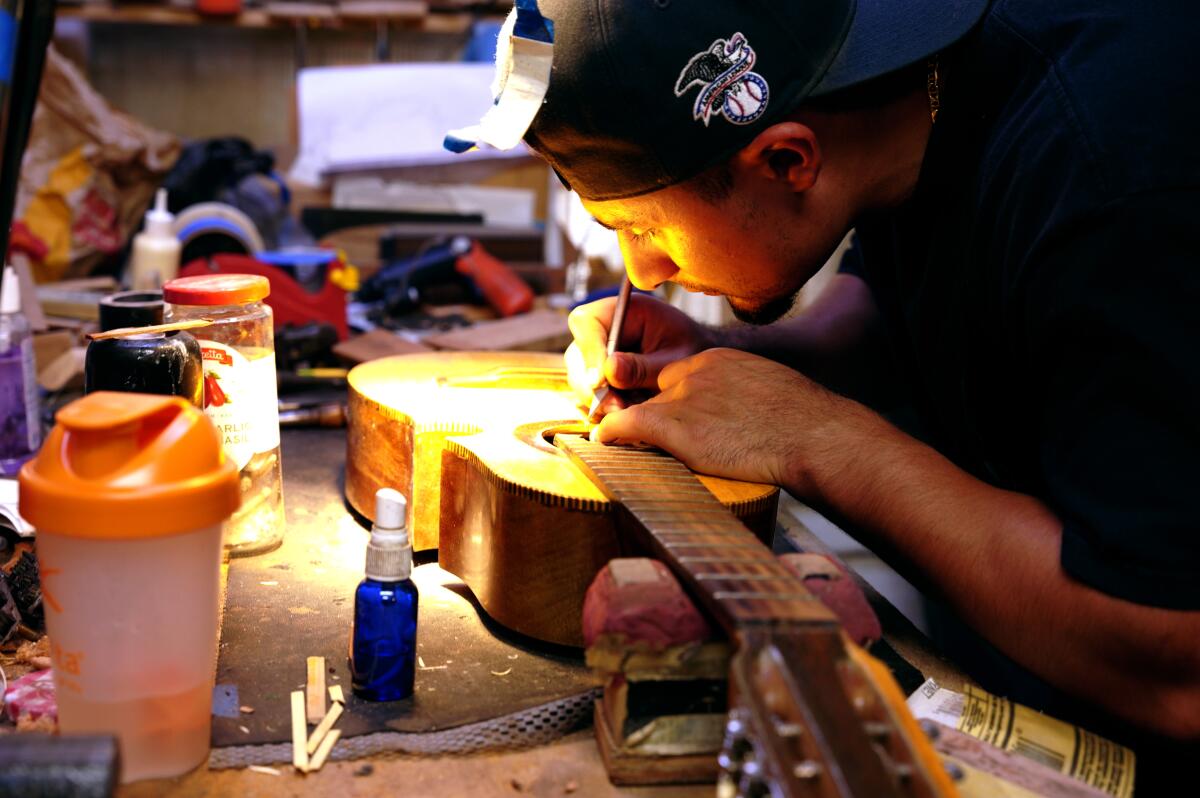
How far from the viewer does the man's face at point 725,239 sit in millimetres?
1354

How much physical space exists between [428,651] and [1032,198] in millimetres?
828

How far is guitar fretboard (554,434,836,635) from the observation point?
0.81 metres

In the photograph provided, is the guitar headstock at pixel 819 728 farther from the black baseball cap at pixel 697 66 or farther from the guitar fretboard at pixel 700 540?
the black baseball cap at pixel 697 66

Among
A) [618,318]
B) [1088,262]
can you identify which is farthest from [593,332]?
[1088,262]

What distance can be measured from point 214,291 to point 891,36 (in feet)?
2.91

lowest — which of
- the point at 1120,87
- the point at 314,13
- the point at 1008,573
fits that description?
the point at 1008,573

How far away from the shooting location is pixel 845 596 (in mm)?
885

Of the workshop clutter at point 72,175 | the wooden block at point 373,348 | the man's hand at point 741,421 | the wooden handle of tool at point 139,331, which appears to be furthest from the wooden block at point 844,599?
the workshop clutter at point 72,175

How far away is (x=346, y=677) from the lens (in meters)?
1.10

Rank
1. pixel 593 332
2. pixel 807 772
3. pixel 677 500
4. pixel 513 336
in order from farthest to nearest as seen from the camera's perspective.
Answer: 1. pixel 513 336
2. pixel 593 332
3. pixel 677 500
4. pixel 807 772

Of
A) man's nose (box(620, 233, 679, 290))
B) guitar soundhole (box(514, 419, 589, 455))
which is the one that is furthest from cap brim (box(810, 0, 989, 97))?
guitar soundhole (box(514, 419, 589, 455))

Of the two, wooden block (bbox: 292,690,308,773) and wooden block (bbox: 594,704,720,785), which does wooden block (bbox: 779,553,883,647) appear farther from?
wooden block (bbox: 292,690,308,773)

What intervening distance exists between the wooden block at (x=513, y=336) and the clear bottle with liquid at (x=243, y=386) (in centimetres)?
107

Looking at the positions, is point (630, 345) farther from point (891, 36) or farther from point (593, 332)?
point (891, 36)
